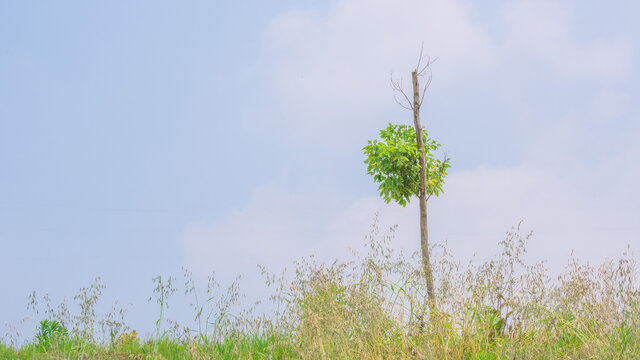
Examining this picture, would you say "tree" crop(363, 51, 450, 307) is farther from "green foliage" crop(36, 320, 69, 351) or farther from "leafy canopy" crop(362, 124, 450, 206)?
"green foliage" crop(36, 320, 69, 351)

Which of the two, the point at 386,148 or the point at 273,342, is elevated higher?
the point at 386,148

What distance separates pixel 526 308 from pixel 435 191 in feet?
11.9

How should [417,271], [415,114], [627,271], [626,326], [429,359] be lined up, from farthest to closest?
[415,114], [417,271], [627,271], [626,326], [429,359]

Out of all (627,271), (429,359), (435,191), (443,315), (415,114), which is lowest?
(429,359)

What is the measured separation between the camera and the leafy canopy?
8.09 m

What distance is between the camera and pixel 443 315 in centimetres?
507

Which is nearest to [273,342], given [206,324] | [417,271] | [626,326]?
[206,324]

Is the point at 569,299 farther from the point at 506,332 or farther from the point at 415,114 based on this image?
the point at 415,114

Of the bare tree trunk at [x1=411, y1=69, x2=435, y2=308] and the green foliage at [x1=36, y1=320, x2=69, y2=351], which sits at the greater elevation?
the bare tree trunk at [x1=411, y1=69, x2=435, y2=308]

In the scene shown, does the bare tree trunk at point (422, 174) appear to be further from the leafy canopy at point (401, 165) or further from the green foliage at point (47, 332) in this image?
the green foliage at point (47, 332)

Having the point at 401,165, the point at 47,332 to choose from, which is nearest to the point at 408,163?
the point at 401,165

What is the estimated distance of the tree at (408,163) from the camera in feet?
26.3

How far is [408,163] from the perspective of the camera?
8.16 m

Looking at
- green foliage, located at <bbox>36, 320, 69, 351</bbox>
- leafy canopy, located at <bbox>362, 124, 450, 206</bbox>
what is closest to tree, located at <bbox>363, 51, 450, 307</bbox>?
leafy canopy, located at <bbox>362, 124, 450, 206</bbox>
